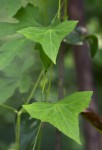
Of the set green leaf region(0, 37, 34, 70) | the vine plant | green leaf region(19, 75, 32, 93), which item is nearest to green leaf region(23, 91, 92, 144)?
the vine plant

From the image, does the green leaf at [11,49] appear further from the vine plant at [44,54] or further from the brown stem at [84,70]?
the brown stem at [84,70]

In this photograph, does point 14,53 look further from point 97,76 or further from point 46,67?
point 97,76

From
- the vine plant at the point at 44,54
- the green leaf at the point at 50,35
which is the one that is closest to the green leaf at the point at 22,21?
the vine plant at the point at 44,54

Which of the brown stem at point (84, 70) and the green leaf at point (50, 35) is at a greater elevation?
the green leaf at point (50, 35)

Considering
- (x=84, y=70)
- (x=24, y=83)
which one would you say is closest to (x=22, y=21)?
(x=24, y=83)

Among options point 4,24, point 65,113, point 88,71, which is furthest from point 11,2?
point 88,71

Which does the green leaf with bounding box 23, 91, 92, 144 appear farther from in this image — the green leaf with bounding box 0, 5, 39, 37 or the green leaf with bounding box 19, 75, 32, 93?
the green leaf with bounding box 19, 75, 32, 93
